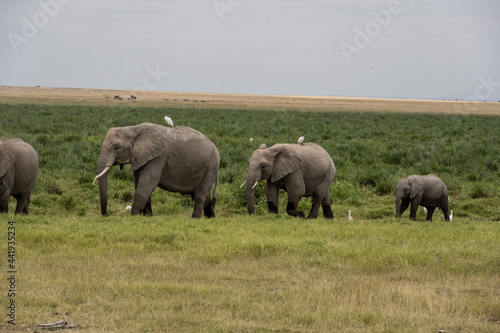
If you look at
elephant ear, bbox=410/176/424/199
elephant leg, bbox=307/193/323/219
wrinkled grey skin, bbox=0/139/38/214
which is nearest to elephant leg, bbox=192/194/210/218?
elephant leg, bbox=307/193/323/219

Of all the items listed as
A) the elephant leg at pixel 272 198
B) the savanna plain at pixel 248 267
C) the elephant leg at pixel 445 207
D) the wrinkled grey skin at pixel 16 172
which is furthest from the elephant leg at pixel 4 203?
the elephant leg at pixel 445 207

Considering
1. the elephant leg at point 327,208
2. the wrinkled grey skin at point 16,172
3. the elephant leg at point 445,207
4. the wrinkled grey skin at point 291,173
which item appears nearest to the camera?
the wrinkled grey skin at point 16,172

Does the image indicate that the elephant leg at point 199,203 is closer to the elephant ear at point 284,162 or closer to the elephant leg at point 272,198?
the elephant leg at point 272,198

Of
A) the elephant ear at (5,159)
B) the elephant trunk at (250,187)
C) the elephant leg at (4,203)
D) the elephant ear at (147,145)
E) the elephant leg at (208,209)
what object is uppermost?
the elephant ear at (147,145)

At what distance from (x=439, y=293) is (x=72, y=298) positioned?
443cm

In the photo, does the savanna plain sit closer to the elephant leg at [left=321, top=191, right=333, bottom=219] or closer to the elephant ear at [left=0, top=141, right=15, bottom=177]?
the elephant leg at [left=321, top=191, right=333, bottom=219]

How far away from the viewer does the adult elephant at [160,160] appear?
42.4 ft

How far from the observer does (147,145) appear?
42.7 ft

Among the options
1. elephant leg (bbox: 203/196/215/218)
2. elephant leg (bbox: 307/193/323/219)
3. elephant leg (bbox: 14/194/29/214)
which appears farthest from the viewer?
elephant leg (bbox: 307/193/323/219)

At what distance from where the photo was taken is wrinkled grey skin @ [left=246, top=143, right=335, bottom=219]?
13953mm

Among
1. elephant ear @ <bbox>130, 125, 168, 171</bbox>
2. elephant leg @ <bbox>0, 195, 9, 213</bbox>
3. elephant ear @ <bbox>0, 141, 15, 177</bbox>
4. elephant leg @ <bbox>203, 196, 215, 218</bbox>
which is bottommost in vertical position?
elephant leg @ <bbox>203, 196, 215, 218</bbox>

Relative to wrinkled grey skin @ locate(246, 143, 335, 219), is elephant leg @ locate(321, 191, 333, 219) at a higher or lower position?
lower

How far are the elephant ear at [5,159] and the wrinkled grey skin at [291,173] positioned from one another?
479 cm

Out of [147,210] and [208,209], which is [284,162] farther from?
[147,210]
